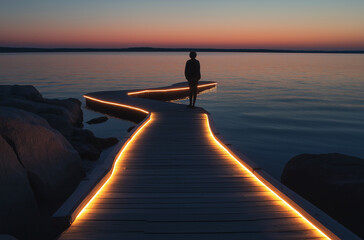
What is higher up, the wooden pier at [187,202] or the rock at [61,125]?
the wooden pier at [187,202]

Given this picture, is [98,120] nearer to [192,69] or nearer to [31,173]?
[192,69]

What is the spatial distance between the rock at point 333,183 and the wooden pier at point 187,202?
1.39 m

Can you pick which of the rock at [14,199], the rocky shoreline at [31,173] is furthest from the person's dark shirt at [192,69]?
the rock at [14,199]

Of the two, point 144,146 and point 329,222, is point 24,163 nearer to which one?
point 144,146

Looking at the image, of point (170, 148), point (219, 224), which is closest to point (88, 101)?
point (170, 148)

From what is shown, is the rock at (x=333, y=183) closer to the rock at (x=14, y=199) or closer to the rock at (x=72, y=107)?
the rock at (x=14, y=199)

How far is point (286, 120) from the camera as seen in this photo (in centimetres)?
1634

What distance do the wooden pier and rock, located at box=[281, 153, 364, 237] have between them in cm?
139

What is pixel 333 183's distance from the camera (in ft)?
16.8

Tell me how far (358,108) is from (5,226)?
20.4 m

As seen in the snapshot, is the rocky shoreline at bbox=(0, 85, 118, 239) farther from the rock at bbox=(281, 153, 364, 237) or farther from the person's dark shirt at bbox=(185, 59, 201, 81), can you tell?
the person's dark shirt at bbox=(185, 59, 201, 81)

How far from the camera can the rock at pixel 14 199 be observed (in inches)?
164

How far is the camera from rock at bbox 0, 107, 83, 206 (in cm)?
526

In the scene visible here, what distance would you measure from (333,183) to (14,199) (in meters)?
5.01
